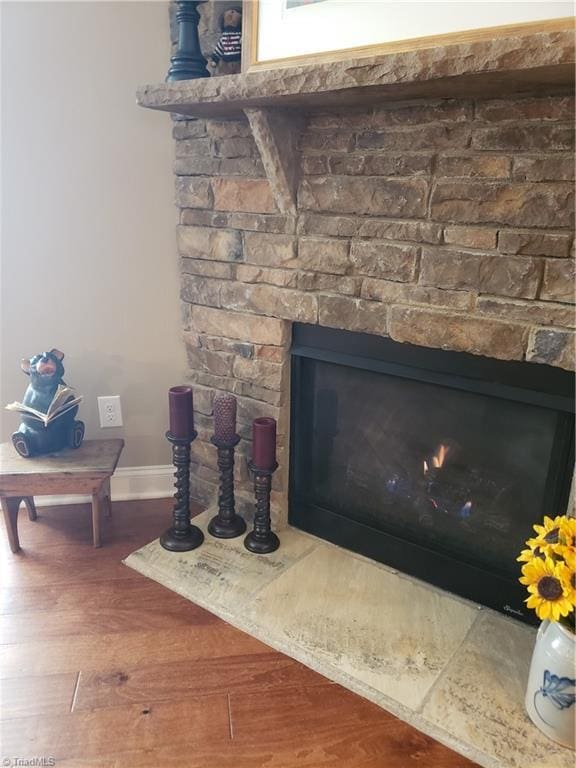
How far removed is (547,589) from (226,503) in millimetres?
1128

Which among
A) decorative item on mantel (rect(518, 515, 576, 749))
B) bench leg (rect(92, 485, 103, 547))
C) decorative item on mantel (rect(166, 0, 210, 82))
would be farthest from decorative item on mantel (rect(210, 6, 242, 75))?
decorative item on mantel (rect(518, 515, 576, 749))

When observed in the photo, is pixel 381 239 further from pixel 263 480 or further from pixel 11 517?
pixel 11 517

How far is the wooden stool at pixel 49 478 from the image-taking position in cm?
205

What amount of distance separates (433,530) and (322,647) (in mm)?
529

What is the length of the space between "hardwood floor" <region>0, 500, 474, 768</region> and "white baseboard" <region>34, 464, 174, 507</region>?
468 mm

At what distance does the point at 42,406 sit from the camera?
2115mm

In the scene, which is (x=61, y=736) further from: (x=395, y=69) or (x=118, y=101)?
(x=118, y=101)

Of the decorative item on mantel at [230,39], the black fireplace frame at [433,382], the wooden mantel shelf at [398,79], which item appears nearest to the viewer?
the wooden mantel shelf at [398,79]

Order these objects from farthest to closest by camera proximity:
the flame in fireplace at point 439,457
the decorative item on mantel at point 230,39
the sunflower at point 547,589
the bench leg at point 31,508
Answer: the bench leg at point 31,508 < the flame in fireplace at point 439,457 < the decorative item on mantel at point 230,39 < the sunflower at point 547,589

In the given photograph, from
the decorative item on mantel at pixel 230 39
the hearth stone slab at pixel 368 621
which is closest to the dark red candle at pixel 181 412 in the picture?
the hearth stone slab at pixel 368 621

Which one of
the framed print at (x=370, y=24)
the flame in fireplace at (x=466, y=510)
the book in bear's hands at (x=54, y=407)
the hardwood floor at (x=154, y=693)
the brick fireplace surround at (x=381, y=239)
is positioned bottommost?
the hardwood floor at (x=154, y=693)

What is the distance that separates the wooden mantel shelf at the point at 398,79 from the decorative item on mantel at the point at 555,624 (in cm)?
99

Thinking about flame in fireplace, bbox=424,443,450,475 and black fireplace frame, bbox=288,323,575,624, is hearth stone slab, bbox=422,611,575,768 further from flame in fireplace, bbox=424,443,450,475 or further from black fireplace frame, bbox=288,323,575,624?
flame in fireplace, bbox=424,443,450,475

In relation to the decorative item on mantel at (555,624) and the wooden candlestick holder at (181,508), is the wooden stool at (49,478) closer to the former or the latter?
the wooden candlestick holder at (181,508)
